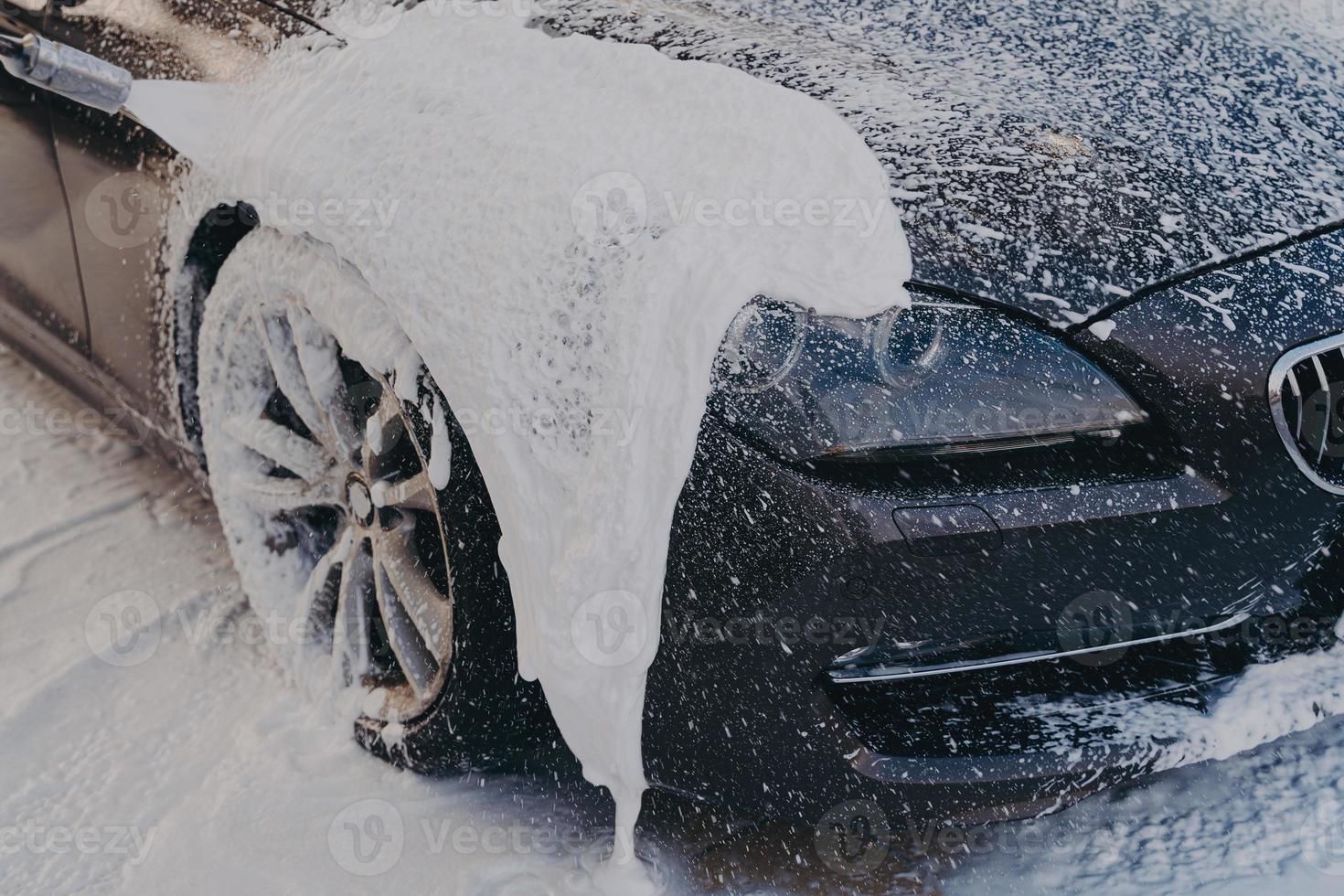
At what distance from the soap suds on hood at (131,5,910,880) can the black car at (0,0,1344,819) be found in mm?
45

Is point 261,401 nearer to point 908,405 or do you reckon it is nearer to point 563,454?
point 563,454

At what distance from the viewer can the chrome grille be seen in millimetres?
1444

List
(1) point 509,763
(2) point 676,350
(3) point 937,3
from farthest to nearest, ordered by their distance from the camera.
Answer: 1. (3) point 937,3
2. (1) point 509,763
3. (2) point 676,350

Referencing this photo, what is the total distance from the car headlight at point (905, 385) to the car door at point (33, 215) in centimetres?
157

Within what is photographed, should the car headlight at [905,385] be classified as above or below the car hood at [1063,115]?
below

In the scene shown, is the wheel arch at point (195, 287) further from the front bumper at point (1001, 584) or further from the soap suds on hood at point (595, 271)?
the front bumper at point (1001, 584)

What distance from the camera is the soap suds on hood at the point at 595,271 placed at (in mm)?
1422

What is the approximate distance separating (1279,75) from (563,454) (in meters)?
1.36

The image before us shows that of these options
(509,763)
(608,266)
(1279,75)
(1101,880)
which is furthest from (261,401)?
(1279,75)

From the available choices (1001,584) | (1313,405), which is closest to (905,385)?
(1001,584)

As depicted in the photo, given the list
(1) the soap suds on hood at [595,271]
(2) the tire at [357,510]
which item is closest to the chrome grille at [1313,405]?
(1) the soap suds on hood at [595,271]

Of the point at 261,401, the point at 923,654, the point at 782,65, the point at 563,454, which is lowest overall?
the point at 261,401

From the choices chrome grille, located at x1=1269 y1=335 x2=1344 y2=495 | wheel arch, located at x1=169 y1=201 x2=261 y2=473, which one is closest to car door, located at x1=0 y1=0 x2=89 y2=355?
wheel arch, located at x1=169 y1=201 x2=261 y2=473

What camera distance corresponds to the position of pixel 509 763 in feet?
6.22
